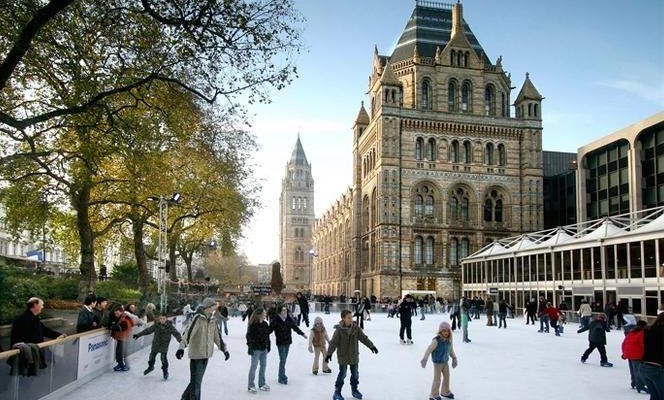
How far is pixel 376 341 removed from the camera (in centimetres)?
2300

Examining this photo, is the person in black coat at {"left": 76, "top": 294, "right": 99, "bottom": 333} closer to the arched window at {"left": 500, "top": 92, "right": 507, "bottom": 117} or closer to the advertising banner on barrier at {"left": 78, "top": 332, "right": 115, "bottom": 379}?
Answer: the advertising banner on barrier at {"left": 78, "top": 332, "right": 115, "bottom": 379}

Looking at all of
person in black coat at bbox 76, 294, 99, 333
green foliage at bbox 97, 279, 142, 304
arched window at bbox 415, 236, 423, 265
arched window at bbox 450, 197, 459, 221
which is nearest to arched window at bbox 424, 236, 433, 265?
arched window at bbox 415, 236, 423, 265

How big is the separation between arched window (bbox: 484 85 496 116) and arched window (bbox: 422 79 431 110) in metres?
6.19

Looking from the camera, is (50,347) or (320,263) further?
(320,263)

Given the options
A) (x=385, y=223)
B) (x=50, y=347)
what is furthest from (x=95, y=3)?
(x=385, y=223)

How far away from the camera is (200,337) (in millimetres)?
9844

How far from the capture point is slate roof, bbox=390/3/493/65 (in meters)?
67.6

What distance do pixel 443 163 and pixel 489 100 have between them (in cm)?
943

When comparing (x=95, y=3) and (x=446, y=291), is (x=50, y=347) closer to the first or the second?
(x=95, y=3)

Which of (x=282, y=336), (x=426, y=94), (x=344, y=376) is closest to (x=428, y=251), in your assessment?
(x=426, y=94)

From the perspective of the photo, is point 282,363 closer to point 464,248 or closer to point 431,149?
point 431,149

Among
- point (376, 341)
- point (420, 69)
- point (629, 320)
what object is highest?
point (420, 69)

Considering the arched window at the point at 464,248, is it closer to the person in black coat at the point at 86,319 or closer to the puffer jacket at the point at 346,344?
the person in black coat at the point at 86,319

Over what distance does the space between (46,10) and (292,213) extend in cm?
13080
